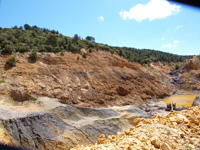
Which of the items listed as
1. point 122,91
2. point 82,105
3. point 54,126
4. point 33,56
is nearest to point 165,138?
point 54,126

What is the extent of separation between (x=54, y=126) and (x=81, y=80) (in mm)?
12420

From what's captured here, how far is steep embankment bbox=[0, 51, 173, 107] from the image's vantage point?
16.1 meters

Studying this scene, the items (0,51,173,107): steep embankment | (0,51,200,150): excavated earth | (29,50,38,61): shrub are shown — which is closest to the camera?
(0,51,200,150): excavated earth

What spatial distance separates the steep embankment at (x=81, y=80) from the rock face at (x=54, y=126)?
2.95m

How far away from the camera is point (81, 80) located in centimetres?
2300

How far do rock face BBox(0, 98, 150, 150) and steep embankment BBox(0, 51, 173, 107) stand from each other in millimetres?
2948

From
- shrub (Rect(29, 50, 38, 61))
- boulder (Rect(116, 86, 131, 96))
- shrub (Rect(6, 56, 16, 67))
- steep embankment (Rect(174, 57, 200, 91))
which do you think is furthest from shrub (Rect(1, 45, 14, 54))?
steep embankment (Rect(174, 57, 200, 91))

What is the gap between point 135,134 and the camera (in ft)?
16.5

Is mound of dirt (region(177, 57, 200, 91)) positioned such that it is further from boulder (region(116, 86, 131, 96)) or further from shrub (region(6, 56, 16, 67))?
shrub (region(6, 56, 16, 67))

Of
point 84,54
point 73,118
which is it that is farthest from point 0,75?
point 84,54

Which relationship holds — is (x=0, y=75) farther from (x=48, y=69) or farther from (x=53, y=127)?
(x=53, y=127)

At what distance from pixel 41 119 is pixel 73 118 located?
3.24m

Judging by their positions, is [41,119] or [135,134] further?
[41,119]

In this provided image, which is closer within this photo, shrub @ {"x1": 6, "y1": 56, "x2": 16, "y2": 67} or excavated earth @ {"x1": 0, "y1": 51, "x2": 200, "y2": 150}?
excavated earth @ {"x1": 0, "y1": 51, "x2": 200, "y2": 150}
